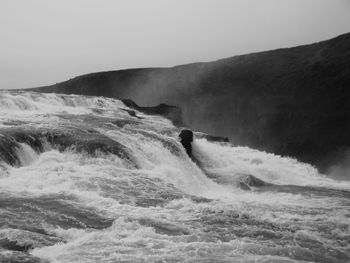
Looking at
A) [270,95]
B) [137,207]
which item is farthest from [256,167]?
[270,95]

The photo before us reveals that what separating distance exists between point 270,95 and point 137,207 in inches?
1245

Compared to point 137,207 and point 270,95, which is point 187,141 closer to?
point 137,207

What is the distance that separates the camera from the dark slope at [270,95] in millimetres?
35506

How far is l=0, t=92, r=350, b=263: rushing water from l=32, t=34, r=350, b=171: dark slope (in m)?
15.0

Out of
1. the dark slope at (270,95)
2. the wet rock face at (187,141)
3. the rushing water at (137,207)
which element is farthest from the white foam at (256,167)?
the dark slope at (270,95)

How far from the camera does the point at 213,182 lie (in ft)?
64.2

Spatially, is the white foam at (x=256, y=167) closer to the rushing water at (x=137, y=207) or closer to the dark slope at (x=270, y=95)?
the rushing water at (x=137, y=207)

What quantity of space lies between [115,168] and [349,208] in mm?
7259

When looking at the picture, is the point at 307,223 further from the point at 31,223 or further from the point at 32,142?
the point at 32,142

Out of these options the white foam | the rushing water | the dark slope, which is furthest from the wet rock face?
the dark slope

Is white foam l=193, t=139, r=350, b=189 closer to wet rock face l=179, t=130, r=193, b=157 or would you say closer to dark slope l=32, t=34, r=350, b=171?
wet rock face l=179, t=130, r=193, b=157

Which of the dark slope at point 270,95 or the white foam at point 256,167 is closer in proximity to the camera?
the white foam at point 256,167

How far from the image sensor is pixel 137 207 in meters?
11.5

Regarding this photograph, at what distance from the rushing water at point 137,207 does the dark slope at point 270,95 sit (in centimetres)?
1495
